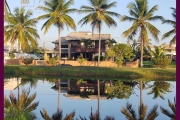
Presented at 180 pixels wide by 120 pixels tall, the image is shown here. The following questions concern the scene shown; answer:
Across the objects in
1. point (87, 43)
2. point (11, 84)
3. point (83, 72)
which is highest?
point (87, 43)

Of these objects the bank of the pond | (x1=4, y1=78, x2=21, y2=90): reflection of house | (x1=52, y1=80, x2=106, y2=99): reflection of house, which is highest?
the bank of the pond

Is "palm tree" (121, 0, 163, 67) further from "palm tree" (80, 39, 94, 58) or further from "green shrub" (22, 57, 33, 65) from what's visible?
"green shrub" (22, 57, 33, 65)

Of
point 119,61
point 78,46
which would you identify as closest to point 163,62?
point 119,61

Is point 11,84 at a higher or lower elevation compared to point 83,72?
lower

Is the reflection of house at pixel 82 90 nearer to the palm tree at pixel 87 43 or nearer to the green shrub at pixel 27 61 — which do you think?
the green shrub at pixel 27 61

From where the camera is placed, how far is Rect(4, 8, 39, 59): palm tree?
111 ft

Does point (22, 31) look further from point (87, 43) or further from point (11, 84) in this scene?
point (11, 84)

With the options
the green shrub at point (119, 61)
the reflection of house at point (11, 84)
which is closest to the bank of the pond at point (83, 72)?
the green shrub at point (119, 61)

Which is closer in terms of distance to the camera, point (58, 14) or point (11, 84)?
point (11, 84)

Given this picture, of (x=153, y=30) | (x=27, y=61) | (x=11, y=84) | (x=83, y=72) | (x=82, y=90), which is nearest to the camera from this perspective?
(x=82, y=90)

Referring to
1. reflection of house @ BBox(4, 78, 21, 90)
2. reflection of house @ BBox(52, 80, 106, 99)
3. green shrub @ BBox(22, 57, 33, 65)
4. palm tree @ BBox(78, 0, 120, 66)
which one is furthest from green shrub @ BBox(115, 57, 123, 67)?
reflection of house @ BBox(4, 78, 21, 90)

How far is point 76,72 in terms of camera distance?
26.6 meters

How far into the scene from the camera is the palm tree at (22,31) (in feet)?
111

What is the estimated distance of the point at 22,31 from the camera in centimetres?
3422
